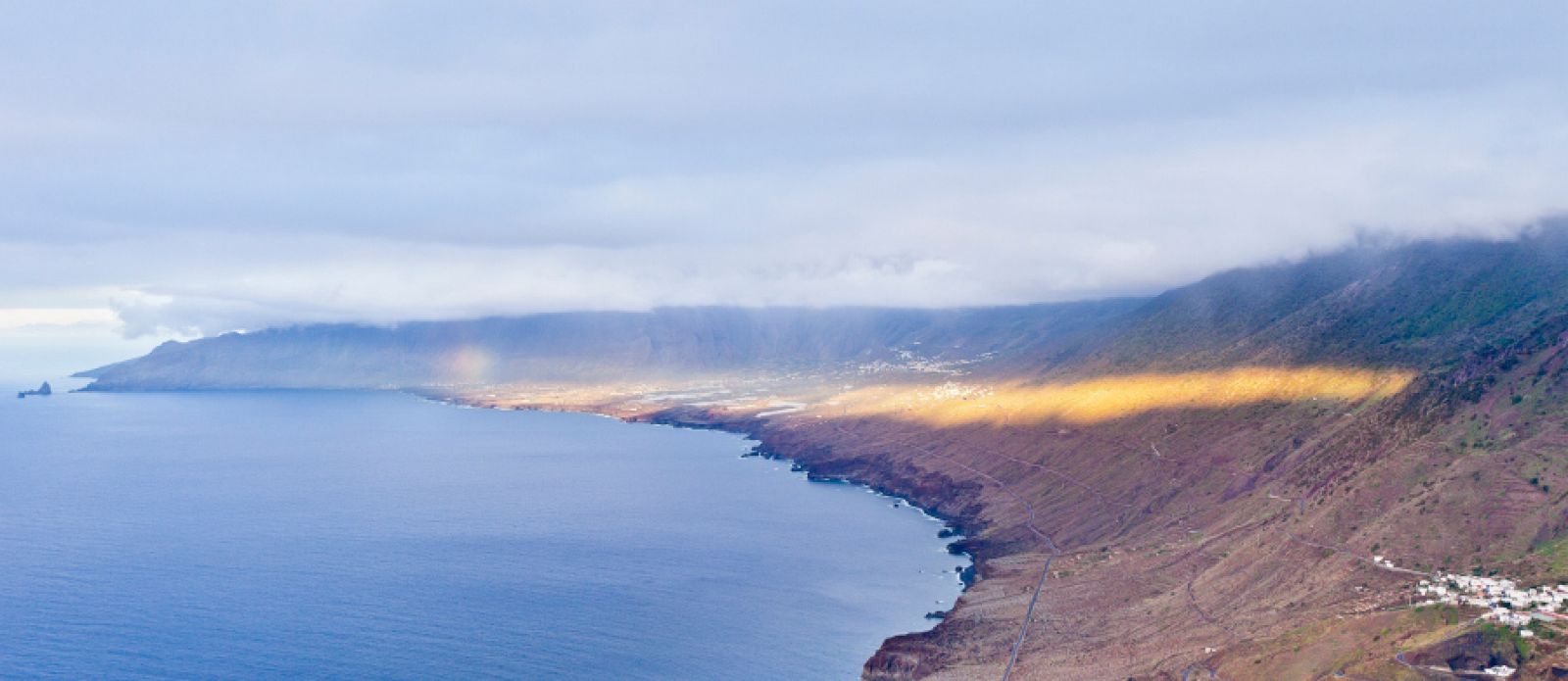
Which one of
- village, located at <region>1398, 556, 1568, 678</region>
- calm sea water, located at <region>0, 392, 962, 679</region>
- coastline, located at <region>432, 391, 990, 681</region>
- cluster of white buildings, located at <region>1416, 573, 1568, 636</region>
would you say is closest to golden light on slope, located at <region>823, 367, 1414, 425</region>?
coastline, located at <region>432, 391, 990, 681</region>

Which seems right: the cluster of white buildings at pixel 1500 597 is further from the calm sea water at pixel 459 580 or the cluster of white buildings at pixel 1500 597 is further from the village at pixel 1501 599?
the calm sea water at pixel 459 580

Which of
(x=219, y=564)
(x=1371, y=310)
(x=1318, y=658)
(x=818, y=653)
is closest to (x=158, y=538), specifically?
(x=219, y=564)

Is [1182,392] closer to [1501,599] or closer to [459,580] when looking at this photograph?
[1501,599]

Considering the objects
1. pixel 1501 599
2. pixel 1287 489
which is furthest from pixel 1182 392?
pixel 1501 599

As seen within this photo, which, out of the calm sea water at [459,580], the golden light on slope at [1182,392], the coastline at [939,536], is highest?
the golden light on slope at [1182,392]

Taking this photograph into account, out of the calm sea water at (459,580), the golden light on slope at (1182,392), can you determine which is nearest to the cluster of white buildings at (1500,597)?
the calm sea water at (459,580)

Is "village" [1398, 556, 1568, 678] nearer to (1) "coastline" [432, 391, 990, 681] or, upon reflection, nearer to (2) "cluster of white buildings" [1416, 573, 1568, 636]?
(2) "cluster of white buildings" [1416, 573, 1568, 636]
